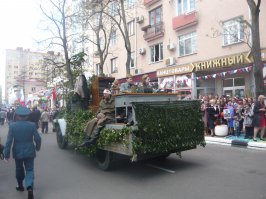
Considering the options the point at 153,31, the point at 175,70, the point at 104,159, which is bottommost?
the point at 104,159

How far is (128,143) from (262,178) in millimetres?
3010

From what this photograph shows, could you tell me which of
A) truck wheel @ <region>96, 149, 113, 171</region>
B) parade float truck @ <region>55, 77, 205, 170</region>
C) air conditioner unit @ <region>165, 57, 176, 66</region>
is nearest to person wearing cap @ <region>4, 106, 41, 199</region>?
parade float truck @ <region>55, 77, 205, 170</region>

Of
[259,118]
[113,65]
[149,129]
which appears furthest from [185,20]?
[149,129]

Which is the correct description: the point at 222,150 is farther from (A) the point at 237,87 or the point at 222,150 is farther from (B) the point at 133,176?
(A) the point at 237,87

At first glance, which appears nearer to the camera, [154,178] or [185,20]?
[154,178]

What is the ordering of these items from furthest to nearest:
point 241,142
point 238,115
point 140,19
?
point 140,19, point 238,115, point 241,142

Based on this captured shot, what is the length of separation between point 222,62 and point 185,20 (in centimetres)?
524

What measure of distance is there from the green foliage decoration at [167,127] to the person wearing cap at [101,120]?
125 centimetres

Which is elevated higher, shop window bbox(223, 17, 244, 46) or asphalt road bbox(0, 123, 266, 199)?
shop window bbox(223, 17, 244, 46)

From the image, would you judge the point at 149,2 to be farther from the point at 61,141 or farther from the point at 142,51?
the point at 61,141

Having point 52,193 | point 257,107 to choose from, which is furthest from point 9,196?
point 257,107

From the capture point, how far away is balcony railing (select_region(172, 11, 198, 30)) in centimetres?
2191

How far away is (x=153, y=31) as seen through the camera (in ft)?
86.9

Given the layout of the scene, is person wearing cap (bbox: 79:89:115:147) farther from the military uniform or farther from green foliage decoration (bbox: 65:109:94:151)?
green foliage decoration (bbox: 65:109:94:151)
